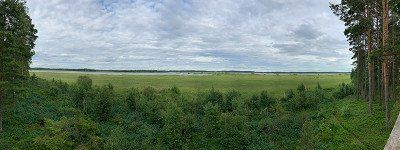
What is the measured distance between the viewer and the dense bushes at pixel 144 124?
41.2 m

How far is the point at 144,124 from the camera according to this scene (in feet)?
178

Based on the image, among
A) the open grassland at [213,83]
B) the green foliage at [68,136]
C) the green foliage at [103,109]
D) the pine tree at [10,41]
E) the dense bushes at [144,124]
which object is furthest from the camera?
the open grassland at [213,83]

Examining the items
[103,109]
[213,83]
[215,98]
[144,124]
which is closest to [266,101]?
[215,98]

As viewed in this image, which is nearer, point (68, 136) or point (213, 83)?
point (68, 136)

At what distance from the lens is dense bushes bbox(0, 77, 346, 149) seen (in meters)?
41.2

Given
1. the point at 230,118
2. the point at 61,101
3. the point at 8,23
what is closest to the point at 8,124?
the point at 8,23

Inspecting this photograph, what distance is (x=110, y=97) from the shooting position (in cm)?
6153

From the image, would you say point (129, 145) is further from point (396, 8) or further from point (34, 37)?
point (34, 37)

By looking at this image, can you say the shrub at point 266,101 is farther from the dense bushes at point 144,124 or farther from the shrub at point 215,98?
the shrub at point 215,98

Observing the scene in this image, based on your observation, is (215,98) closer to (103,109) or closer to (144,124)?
(144,124)

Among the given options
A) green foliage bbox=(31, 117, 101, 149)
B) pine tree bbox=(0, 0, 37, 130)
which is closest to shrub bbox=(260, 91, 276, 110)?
green foliage bbox=(31, 117, 101, 149)

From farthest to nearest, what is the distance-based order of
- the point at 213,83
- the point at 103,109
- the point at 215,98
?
the point at 213,83 → the point at 215,98 → the point at 103,109

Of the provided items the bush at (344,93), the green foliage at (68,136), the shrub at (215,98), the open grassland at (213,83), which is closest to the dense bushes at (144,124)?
the green foliage at (68,136)

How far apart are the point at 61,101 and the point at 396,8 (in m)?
57.5
